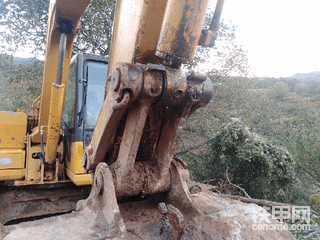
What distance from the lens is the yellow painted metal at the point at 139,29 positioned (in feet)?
4.73

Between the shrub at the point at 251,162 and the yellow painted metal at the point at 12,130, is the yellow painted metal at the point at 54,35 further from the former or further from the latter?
the shrub at the point at 251,162

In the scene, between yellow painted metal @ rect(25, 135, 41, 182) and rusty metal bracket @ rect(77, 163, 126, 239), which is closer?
rusty metal bracket @ rect(77, 163, 126, 239)

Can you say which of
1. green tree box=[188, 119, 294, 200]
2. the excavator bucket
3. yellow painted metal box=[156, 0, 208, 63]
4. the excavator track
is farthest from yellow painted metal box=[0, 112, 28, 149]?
green tree box=[188, 119, 294, 200]

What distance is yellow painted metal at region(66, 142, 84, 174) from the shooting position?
299 centimetres

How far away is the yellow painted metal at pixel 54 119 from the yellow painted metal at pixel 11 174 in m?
0.35

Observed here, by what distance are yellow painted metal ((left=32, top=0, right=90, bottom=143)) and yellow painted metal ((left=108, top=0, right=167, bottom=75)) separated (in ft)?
3.65

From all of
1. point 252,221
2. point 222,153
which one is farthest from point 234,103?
point 252,221

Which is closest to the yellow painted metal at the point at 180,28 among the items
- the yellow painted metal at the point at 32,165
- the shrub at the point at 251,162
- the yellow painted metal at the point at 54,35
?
the yellow painted metal at the point at 54,35

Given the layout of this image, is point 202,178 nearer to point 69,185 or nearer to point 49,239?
point 69,185

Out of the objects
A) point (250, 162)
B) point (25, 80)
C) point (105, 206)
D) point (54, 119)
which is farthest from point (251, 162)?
point (25, 80)

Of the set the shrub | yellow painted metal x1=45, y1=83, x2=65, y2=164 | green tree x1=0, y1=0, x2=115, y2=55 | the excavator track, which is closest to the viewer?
yellow painted metal x1=45, y1=83, x2=65, y2=164

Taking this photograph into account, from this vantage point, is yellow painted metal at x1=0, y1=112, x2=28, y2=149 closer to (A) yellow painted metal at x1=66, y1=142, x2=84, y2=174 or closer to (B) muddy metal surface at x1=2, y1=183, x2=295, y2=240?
(A) yellow painted metal at x1=66, y1=142, x2=84, y2=174

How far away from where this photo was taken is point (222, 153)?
17.0ft

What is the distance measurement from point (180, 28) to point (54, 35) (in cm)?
210
